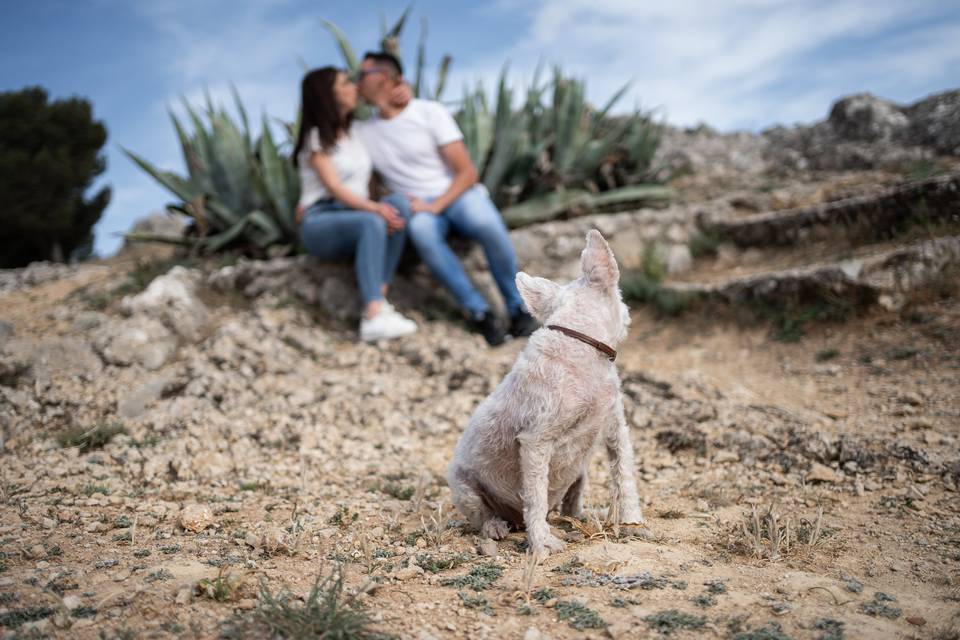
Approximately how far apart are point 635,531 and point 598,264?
100cm

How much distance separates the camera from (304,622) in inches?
63.9

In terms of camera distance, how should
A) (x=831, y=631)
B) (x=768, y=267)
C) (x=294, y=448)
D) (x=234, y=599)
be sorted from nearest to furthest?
(x=831, y=631), (x=234, y=599), (x=294, y=448), (x=768, y=267)

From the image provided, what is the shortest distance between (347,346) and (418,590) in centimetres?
320

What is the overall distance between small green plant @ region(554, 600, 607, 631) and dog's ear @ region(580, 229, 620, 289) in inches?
38.5

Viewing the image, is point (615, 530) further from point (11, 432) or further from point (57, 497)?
point (11, 432)

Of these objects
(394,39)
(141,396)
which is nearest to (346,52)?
(394,39)

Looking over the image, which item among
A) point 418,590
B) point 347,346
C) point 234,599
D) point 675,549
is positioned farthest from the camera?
point 347,346

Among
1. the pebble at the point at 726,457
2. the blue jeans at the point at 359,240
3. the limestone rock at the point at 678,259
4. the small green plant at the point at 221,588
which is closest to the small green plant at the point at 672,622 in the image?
the small green plant at the point at 221,588

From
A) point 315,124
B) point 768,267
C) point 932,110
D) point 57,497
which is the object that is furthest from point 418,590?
point 932,110

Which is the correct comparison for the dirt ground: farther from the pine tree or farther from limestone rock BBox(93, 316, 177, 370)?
the pine tree

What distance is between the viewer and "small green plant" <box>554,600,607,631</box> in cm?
172

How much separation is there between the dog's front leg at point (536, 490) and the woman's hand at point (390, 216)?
3097mm

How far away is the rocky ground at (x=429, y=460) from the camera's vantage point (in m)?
1.82

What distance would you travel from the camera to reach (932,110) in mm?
7254
